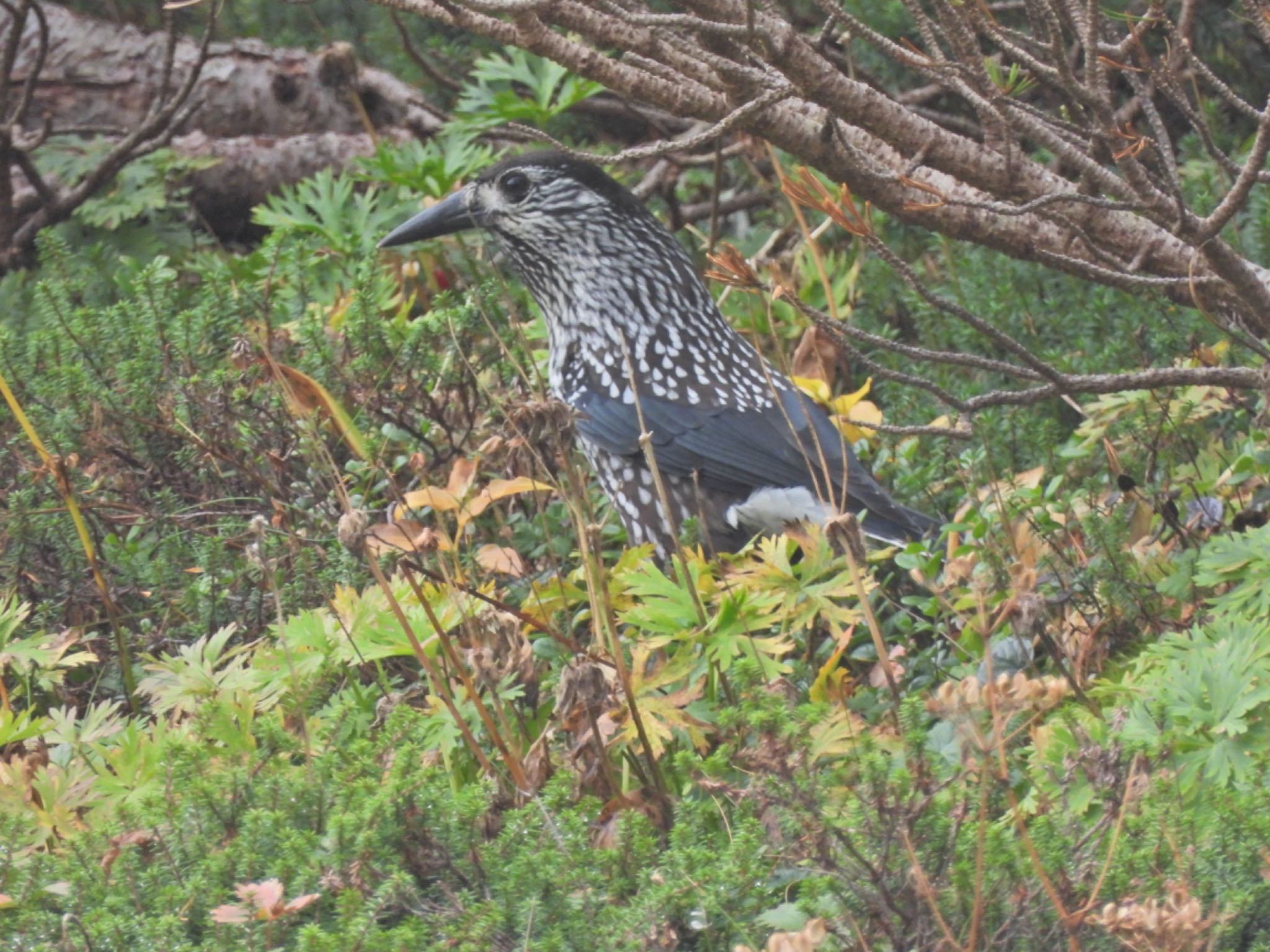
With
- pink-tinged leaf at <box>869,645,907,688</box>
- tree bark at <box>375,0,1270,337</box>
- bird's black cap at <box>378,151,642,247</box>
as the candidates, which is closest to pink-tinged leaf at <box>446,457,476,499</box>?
tree bark at <box>375,0,1270,337</box>

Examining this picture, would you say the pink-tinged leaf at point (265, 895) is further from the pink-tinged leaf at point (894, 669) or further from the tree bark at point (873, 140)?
the pink-tinged leaf at point (894, 669)

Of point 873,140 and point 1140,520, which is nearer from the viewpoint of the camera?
point 873,140

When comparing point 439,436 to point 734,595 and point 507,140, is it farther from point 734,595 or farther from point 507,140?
point 507,140

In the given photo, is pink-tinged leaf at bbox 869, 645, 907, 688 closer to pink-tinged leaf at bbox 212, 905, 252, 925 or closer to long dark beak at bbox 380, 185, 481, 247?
pink-tinged leaf at bbox 212, 905, 252, 925

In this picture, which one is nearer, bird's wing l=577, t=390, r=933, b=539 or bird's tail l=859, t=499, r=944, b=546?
bird's tail l=859, t=499, r=944, b=546

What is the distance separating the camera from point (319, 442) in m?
4.45

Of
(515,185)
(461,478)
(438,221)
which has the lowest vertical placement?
(461,478)

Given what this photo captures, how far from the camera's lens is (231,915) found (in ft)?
8.23

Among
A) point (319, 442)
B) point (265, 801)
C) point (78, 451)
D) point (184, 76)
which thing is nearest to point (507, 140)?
point (184, 76)

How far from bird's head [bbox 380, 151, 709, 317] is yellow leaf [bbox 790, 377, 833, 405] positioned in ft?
1.41

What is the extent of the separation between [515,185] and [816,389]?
1230mm

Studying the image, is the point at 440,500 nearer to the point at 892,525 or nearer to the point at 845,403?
the point at 892,525

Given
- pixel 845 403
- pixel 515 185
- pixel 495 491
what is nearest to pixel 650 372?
pixel 845 403

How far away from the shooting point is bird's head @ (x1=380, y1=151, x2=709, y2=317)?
555 centimetres
